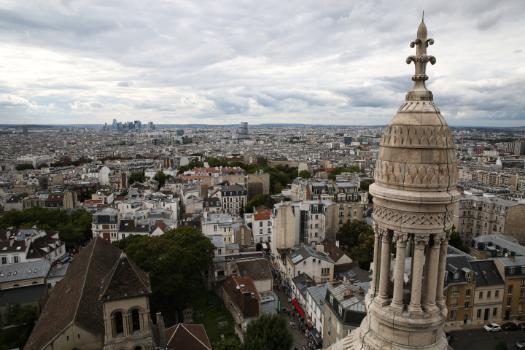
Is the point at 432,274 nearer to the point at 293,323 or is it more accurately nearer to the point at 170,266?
the point at 170,266

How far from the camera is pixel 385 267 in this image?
851cm

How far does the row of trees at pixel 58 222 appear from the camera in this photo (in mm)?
58688

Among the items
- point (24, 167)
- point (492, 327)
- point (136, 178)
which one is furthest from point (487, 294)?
point (24, 167)

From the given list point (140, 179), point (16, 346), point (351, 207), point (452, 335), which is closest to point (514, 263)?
point (452, 335)

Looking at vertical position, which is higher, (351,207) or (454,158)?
(454,158)

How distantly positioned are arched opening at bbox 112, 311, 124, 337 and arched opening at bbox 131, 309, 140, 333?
1.93 feet

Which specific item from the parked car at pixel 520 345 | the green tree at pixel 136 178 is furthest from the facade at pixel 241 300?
the green tree at pixel 136 178

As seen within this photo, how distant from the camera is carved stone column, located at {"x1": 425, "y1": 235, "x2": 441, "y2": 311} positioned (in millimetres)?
8109

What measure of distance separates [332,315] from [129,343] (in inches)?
676

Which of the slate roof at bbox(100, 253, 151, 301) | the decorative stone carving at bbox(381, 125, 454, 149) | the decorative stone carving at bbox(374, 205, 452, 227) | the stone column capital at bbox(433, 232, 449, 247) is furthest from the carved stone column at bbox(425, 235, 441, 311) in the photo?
the slate roof at bbox(100, 253, 151, 301)

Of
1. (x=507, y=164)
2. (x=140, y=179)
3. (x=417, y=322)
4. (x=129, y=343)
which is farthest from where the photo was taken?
(x=507, y=164)

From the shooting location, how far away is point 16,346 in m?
29.9

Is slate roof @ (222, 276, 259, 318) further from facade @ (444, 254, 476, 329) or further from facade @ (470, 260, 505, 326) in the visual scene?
facade @ (470, 260, 505, 326)

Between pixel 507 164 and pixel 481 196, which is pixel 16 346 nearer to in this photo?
pixel 481 196
